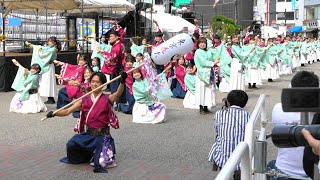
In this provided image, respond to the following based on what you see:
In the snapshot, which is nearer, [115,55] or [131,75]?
[131,75]

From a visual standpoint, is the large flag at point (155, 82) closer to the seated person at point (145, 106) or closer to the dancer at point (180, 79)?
the seated person at point (145, 106)

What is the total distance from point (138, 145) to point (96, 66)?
489 centimetres

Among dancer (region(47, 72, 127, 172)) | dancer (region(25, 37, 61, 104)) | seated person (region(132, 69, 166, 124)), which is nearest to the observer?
dancer (region(47, 72, 127, 172))

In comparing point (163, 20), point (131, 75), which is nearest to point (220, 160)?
point (131, 75)

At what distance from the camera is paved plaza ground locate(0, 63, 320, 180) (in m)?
5.63

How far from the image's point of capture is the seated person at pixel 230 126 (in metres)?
4.89

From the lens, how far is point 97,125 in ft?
19.1

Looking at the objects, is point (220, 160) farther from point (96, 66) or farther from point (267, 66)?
point (267, 66)

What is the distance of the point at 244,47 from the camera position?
14.3 meters

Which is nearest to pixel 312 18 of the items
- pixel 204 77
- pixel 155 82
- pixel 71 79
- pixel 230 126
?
pixel 204 77

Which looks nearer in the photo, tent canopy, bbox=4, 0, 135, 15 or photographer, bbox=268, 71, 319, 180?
photographer, bbox=268, 71, 319, 180

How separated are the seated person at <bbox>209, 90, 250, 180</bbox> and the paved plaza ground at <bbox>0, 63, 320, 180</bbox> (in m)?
0.61

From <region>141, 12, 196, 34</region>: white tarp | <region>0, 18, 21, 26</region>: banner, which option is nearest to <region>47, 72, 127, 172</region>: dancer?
<region>0, 18, 21, 26</region>: banner

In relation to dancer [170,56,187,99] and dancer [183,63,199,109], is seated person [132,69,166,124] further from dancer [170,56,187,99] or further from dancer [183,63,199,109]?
dancer [170,56,187,99]
